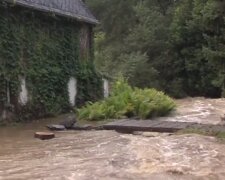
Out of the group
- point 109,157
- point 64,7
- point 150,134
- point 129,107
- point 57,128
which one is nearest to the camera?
point 109,157

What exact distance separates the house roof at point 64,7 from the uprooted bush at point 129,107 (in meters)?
3.84

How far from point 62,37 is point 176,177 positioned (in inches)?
496

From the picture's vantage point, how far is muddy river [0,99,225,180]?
9.25 m

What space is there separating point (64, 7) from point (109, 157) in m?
11.3

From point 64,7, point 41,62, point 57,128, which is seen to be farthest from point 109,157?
point 64,7

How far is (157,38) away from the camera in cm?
4066

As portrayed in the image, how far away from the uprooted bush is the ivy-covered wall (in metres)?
1.66

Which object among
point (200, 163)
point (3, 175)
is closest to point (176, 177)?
point (200, 163)

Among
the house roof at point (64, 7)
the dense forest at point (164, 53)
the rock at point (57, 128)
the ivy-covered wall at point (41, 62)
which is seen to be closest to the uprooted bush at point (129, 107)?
the ivy-covered wall at point (41, 62)

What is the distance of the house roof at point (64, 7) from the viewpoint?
17.9 meters

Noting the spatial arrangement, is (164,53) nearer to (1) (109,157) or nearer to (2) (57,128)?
(2) (57,128)

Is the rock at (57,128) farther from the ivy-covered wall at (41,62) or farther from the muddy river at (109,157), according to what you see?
the ivy-covered wall at (41,62)

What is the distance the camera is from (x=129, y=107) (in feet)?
62.1

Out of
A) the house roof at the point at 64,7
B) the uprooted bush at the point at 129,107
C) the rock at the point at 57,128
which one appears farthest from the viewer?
the uprooted bush at the point at 129,107
